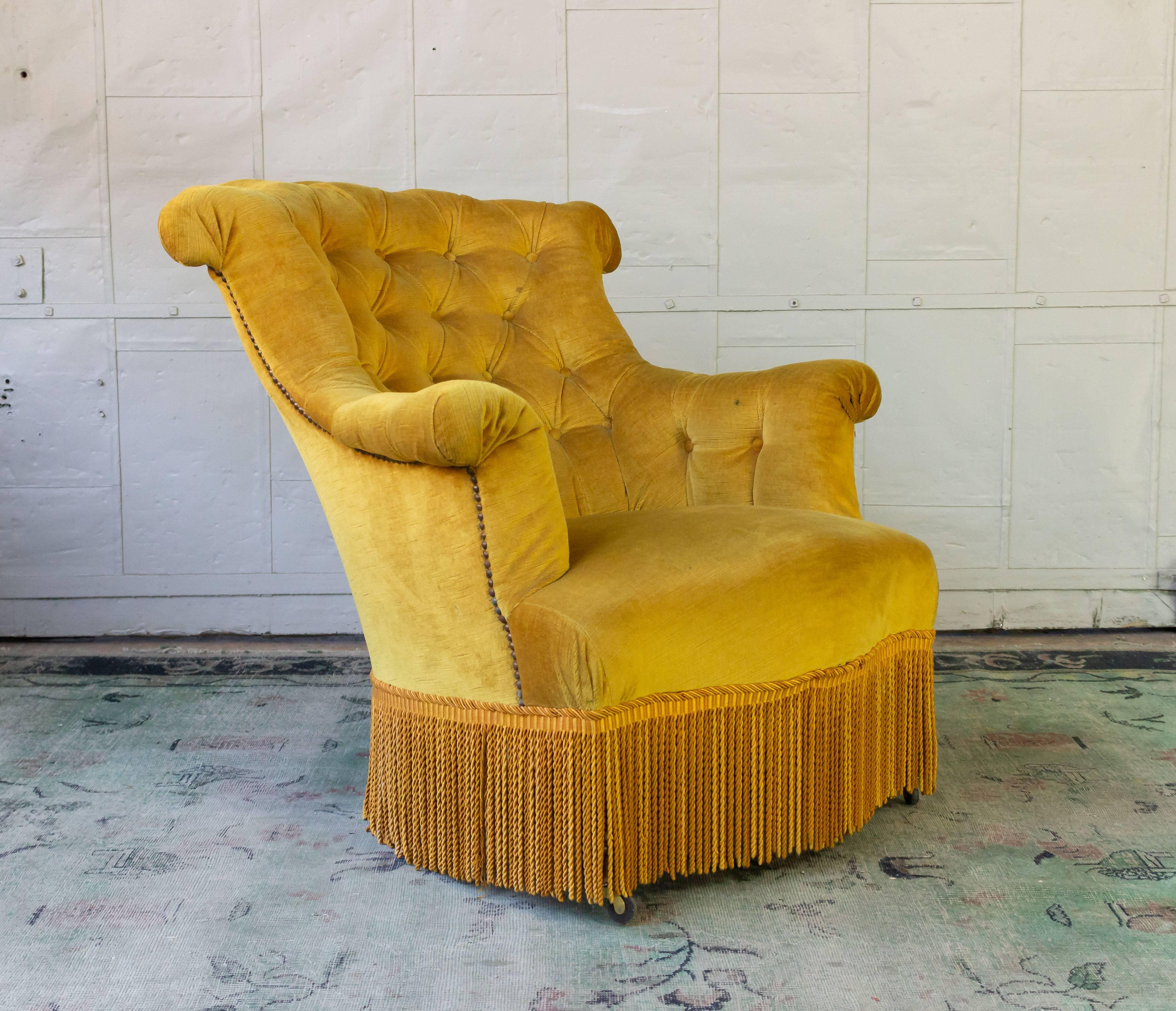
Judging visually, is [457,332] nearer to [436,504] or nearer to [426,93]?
[436,504]

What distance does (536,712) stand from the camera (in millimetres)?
1327

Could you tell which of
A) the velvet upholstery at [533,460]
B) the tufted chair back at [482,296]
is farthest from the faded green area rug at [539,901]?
the tufted chair back at [482,296]

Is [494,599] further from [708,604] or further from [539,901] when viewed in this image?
[539,901]

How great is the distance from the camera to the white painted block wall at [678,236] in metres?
2.75

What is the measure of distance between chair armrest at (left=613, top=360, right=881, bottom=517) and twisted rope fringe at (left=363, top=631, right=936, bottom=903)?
31 cm

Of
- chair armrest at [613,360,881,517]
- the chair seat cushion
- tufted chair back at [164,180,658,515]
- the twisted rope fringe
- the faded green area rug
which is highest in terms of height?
tufted chair back at [164,180,658,515]

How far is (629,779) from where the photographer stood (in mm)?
1317

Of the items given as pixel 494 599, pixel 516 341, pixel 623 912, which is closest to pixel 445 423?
pixel 494 599

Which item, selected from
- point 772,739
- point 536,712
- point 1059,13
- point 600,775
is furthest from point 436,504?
point 1059,13

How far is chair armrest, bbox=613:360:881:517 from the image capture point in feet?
5.65

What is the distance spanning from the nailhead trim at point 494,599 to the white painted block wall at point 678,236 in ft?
5.23

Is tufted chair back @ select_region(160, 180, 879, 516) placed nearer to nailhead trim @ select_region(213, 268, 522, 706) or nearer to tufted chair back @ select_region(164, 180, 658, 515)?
tufted chair back @ select_region(164, 180, 658, 515)

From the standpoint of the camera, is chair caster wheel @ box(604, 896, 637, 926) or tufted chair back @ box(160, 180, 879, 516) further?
tufted chair back @ box(160, 180, 879, 516)

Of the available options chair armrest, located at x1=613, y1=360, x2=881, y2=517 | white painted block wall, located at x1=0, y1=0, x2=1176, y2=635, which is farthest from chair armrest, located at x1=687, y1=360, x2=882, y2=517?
white painted block wall, located at x1=0, y1=0, x2=1176, y2=635
